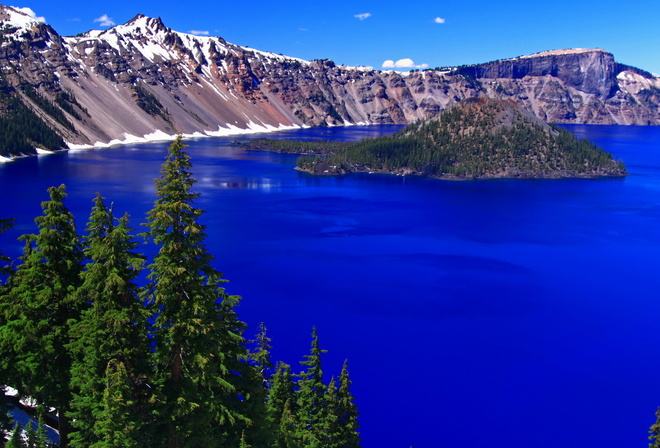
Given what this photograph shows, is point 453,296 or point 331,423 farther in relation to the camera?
point 453,296

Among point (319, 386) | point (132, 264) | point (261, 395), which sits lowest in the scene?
point (319, 386)

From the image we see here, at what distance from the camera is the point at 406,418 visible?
3173 centimetres

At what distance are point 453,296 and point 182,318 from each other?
38484mm

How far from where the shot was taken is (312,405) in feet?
77.6

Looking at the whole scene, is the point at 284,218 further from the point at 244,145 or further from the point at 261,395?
the point at 244,145

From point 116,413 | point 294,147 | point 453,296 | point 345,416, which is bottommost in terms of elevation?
point 453,296

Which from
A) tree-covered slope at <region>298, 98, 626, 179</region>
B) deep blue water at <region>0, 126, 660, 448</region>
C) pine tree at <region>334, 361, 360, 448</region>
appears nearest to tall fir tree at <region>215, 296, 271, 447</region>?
pine tree at <region>334, 361, 360, 448</region>

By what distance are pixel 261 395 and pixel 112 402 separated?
5480 mm

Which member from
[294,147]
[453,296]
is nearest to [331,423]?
[453,296]

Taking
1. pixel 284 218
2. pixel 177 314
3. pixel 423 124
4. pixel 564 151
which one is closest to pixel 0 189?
pixel 284 218

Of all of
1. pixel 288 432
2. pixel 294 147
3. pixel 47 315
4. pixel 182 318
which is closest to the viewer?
pixel 182 318

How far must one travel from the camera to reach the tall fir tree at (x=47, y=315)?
16.1 metres

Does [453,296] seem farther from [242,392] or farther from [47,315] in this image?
[47,315]

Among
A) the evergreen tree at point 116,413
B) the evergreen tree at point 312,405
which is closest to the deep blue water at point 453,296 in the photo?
the evergreen tree at point 312,405
